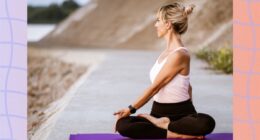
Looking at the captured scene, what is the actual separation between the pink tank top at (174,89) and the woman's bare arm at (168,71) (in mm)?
58

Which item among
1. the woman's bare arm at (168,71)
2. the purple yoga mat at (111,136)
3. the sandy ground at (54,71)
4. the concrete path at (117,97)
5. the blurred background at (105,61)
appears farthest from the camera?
the sandy ground at (54,71)

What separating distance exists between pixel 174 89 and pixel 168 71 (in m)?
0.20

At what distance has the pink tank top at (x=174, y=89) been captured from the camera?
7223 millimetres

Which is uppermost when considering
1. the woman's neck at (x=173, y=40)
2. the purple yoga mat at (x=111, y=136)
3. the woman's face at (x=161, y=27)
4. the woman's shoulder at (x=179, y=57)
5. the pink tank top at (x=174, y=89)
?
the woman's face at (x=161, y=27)

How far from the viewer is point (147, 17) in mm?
32719

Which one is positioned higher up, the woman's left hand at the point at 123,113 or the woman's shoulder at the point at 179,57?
the woman's shoulder at the point at 179,57

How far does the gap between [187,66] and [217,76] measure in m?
7.97

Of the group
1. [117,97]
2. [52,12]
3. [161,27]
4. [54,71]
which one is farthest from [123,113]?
[52,12]

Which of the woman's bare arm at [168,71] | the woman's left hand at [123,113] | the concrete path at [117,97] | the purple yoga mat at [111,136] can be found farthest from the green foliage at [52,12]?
the woman's bare arm at [168,71]

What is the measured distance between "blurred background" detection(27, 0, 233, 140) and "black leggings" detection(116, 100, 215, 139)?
80 centimetres

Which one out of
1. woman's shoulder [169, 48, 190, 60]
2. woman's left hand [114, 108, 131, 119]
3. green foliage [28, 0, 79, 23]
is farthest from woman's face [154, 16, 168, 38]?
green foliage [28, 0, 79, 23]

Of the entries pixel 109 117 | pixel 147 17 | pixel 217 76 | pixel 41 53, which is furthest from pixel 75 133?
pixel 147 17

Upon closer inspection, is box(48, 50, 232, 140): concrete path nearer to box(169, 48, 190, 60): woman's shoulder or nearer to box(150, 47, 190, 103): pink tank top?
box(150, 47, 190, 103): pink tank top

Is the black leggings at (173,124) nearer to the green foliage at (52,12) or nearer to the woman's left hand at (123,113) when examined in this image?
the woman's left hand at (123,113)
